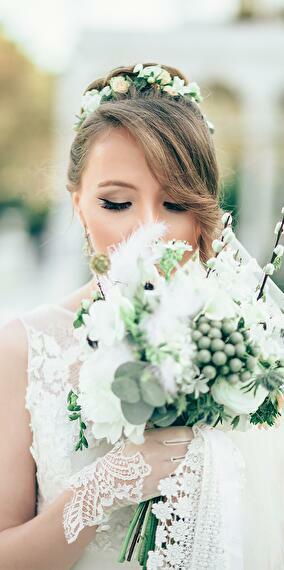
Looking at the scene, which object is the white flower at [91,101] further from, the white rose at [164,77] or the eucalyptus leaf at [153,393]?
the eucalyptus leaf at [153,393]

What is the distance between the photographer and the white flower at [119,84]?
3.00 metres

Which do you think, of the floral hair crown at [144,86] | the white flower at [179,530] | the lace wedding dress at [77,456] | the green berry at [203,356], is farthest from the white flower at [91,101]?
the white flower at [179,530]

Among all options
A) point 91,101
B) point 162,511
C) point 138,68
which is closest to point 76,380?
point 162,511

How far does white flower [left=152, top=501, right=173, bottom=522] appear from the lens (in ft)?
7.19

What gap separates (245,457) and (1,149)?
3407 cm

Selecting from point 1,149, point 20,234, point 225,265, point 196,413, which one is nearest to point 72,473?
point 196,413

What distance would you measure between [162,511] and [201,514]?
4.4 inches

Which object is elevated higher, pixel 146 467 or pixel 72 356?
pixel 72 356

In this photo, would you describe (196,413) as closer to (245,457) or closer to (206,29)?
(245,457)

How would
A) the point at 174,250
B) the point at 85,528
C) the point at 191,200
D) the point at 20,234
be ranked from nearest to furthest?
the point at 174,250 < the point at 85,528 < the point at 191,200 < the point at 20,234

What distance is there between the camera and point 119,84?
301cm

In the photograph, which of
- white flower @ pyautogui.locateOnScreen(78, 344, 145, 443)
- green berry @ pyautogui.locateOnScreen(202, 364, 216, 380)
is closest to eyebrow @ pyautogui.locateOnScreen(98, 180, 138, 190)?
white flower @ pyautogui.locateOnScreen(78, 344, 145, 443)

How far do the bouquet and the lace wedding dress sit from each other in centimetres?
31

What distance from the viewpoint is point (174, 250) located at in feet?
6.95
